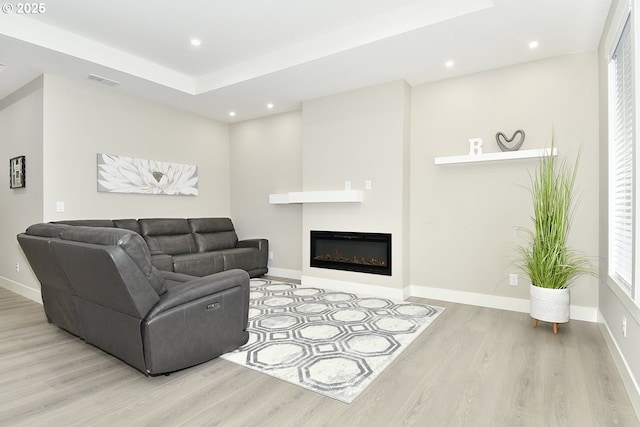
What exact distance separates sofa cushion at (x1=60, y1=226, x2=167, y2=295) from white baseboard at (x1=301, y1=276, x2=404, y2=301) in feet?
9.48

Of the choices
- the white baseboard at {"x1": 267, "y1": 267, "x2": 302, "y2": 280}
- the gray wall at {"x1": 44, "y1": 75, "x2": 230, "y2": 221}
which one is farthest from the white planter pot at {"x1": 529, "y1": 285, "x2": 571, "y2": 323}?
the gray wall at {"x1": 44, "y1": 75, "x2": 230, "y2": 221}

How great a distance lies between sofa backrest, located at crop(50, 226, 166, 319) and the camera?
6.86 ft

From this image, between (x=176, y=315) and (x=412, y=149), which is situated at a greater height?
(x=412, y=149)

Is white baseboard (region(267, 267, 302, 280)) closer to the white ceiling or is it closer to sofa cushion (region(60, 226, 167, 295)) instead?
the white ceiling

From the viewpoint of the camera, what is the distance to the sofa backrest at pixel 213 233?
5512 millimetres

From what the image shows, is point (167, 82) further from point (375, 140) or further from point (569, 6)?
point (569, 6)

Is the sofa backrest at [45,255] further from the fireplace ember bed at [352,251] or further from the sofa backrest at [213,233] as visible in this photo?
the fireplace ember bed at [352,251]

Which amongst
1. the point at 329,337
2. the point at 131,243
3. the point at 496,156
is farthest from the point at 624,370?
the point at 131,243

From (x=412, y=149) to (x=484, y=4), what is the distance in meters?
1.96

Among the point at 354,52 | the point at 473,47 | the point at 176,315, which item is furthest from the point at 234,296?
the point at 473,47

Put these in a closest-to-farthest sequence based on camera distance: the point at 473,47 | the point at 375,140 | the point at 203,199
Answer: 1. the point at 473,47
2. the point at 375,140
3. the point at 203,199

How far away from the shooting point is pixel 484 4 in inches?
112

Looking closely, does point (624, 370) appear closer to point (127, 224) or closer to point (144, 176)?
point (127, 224)

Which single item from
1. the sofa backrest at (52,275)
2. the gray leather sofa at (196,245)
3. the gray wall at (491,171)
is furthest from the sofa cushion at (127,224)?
the gray wall at (491,171)
